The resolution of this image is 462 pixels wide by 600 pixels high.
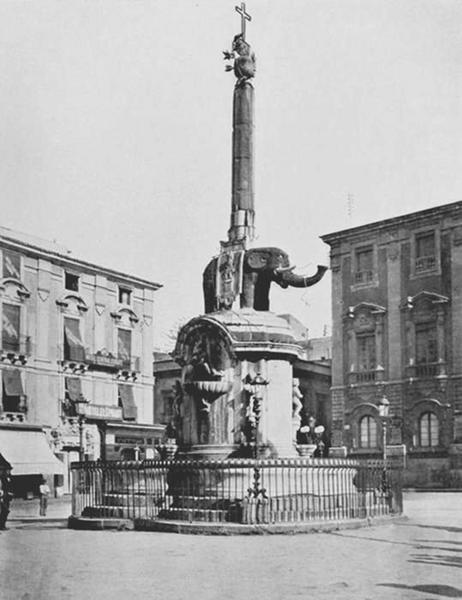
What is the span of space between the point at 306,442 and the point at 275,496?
589cm

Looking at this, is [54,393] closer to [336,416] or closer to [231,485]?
[336,416]

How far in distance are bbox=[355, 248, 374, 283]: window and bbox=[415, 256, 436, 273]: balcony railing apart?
115 inches

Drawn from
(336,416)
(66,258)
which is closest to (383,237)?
(336,416)

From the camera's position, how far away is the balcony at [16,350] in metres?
40.9

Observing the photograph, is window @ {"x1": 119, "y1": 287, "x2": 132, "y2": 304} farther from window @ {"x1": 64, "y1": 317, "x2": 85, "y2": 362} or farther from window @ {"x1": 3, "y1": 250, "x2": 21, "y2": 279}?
window @ {"x1": 3, "y1": 250, "x2": 21, "y2": 279}

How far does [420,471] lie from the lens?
142 ft

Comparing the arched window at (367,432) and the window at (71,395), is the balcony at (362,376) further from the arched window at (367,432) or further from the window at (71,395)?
the window at (71,395)

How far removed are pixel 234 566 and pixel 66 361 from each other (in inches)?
1333

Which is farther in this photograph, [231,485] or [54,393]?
[54,393]

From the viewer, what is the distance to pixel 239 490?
17391 millimetres

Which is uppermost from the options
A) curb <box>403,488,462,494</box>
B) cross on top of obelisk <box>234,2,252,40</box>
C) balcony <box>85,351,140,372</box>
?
cross on top of obelisk <box>234,2,252,40</box>

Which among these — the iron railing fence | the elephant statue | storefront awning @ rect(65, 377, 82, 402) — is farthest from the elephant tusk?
storefront awning @ rect(65, 377, 82, 402)

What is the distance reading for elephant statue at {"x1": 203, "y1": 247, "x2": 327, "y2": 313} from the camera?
19.6 metres

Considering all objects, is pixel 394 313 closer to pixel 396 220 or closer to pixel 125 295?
pixel 396 220
